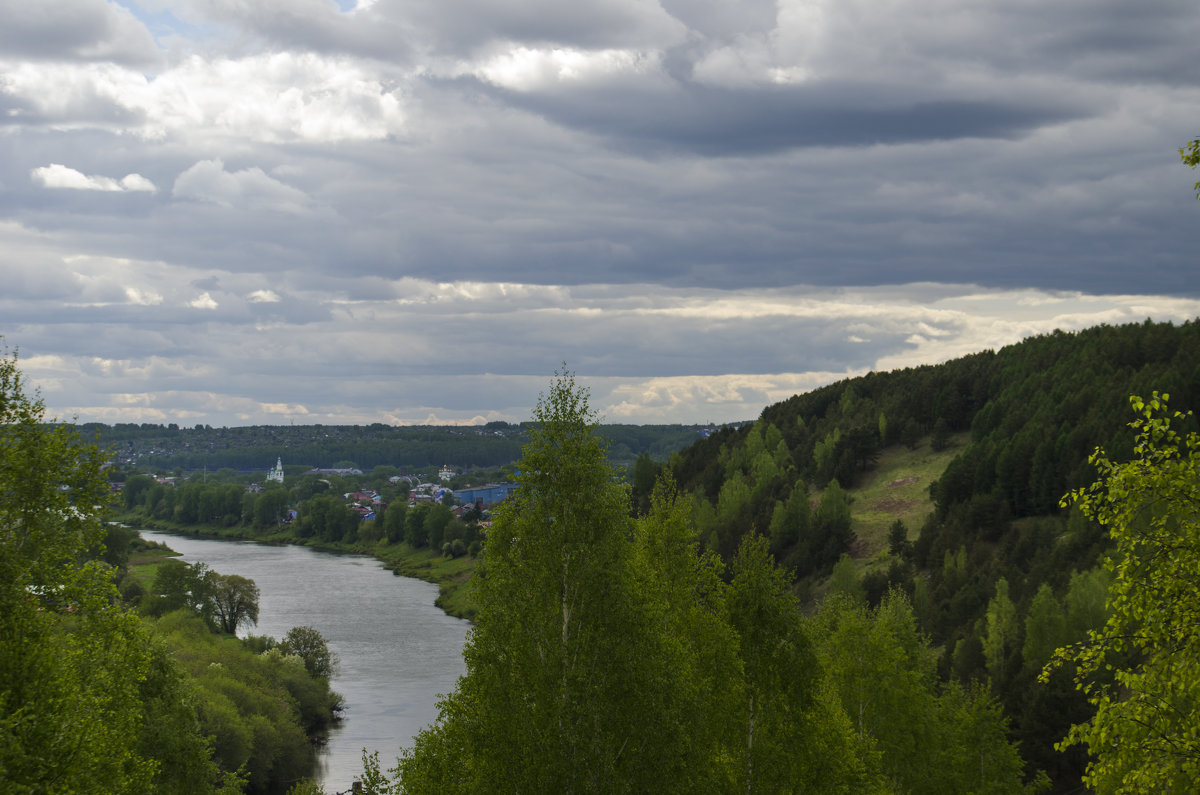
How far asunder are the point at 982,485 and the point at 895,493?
19.7 meters

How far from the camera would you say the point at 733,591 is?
77.5ft

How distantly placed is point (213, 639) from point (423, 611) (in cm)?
4204

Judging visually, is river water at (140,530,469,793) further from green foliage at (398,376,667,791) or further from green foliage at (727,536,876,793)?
green foliage at (398,376,667,791)

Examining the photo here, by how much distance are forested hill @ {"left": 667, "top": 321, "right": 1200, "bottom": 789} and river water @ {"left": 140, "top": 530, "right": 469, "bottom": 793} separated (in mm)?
27615

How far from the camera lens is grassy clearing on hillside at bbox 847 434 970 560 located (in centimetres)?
11038

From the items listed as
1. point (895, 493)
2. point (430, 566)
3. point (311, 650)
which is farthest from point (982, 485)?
point (430, 566)

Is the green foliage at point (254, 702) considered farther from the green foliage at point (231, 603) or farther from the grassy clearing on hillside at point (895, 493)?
the grassy clearing on hillside at point (895, 493)

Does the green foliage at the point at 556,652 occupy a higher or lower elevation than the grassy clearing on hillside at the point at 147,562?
higher

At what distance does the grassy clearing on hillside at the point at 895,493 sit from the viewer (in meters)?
110

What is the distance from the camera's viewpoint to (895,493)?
12619 cm


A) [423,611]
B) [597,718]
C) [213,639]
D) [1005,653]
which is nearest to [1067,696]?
[1005,653]

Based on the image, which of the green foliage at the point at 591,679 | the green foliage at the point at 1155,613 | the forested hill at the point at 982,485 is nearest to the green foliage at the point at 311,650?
the forested hill at the point at 982,485

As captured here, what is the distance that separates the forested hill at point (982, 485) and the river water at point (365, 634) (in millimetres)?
27615

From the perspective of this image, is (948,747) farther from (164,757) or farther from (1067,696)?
(164,757)
